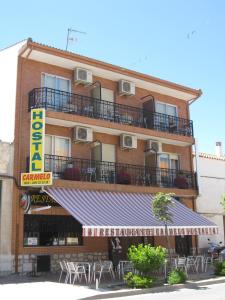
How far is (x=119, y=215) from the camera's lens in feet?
62.8

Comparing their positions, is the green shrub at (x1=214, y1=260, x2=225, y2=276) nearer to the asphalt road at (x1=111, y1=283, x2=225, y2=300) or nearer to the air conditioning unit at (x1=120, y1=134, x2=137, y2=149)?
the asphalt road at (x1=111, y1=283, x2=225, y2=300)

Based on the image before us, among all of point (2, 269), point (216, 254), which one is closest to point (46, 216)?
point (2, 269)

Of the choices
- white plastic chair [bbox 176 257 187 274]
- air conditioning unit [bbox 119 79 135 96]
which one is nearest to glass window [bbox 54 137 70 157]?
air conditioning unit [bbox 119 79 135 96]

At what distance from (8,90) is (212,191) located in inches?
598

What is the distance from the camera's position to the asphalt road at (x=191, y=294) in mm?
13775

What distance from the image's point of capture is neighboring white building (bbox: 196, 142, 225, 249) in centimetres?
2844

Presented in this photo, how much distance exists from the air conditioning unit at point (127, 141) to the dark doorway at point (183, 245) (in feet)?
20.7

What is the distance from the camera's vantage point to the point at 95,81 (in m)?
24.5

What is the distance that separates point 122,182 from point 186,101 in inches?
347

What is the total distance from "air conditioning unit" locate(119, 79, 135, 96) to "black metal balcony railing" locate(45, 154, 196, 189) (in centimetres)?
420

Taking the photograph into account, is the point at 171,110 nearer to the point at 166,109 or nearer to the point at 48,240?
the point at 166,109

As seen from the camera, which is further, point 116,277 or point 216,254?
point 216,254

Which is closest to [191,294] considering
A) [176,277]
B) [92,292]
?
[176,277]

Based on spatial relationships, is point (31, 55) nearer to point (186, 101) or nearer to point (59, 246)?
point (59, 246)
